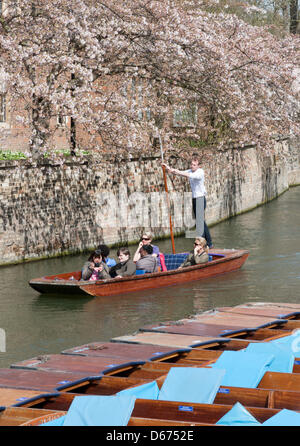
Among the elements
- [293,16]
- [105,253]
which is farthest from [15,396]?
[293,16]

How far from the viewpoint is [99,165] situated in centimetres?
1794

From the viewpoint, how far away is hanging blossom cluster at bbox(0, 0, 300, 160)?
16.2m

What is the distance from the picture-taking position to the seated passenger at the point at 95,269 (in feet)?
41.5

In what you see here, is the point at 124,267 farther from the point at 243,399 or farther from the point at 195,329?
the point at 243,399

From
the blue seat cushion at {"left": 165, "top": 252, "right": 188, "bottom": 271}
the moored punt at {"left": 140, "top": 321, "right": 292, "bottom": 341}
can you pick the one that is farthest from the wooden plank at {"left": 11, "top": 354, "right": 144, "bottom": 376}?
the blue seat cushion at {"left": 165, "top": 252, "right": 188, "bottom": 271}

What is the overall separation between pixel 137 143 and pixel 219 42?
3.29 m

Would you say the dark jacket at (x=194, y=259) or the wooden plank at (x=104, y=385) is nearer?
the wooden plank at (x=104, y=385)

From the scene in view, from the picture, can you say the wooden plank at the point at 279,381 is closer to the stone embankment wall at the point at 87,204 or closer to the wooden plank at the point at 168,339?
the wooden plank at the point at 168,339

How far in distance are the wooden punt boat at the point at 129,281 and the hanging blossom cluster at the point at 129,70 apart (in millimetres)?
4161

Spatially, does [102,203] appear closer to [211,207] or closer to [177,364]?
[211,207]

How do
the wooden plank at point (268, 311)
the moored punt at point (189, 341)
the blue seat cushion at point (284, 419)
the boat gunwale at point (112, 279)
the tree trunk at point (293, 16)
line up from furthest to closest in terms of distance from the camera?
the tree trunk at point (293, 16)
the boat gunwale at point (112, 279)
the wooden plank at point (268, 311)
the moored punt at point (189, 341)
the blue seat cushion at point (284, 419)

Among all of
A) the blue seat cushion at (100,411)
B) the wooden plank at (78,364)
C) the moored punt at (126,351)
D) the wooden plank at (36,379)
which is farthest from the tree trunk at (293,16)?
the blue seat cushion at (100,411)

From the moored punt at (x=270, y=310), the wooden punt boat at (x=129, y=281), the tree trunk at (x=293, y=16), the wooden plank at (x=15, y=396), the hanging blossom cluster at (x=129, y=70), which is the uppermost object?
the tree trunk at (x=293, y=16)

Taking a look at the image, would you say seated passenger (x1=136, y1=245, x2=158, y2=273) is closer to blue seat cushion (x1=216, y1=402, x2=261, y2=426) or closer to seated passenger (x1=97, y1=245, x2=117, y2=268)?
seated passenger (x1=97, y1=245, x2=117, y2=268)
